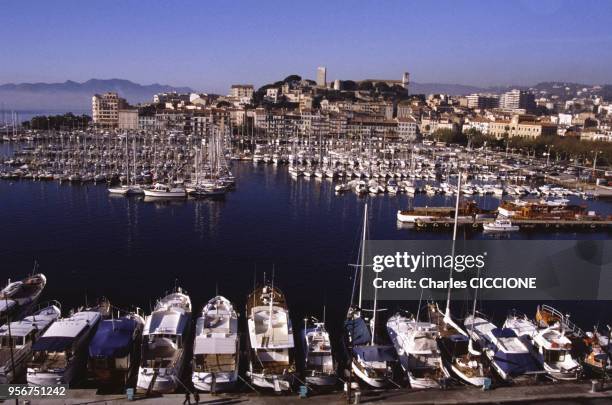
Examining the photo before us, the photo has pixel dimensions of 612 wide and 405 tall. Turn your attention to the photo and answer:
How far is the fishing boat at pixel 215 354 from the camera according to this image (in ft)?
25.1

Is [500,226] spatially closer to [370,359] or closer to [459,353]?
[459,353]

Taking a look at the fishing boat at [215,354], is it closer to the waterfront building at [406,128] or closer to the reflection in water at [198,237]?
the reflection in water at [198,237]

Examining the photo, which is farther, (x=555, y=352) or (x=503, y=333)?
A: (x=503, y=333)

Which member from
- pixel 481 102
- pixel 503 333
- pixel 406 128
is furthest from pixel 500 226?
pixel 481 102

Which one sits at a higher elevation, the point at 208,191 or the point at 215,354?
the point at 215,354

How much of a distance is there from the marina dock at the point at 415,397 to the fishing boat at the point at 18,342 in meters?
1.51

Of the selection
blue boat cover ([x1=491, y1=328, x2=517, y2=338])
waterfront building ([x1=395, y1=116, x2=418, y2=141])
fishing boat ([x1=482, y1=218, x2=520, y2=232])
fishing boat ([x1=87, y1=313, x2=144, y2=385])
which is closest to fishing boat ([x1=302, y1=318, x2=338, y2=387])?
fishing boat ([x1=87, y1=313, x2=144, y2=385])

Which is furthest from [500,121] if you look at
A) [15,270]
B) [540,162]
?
[15,270]

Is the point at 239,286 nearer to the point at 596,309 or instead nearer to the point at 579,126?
the point at 596,309

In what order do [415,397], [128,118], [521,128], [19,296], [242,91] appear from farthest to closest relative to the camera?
[242,91] < [128,118] < [521,128] < [19,296] < [415,397]

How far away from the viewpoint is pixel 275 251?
54.5ft

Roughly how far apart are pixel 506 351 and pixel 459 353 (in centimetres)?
73

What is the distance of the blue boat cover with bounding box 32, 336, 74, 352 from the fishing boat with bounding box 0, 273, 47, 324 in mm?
2458

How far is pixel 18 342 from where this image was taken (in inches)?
341
